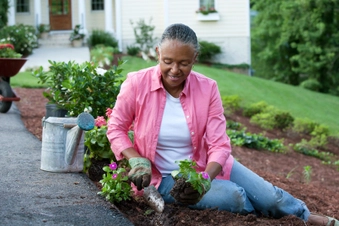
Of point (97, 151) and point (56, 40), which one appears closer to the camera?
point (97, 151)

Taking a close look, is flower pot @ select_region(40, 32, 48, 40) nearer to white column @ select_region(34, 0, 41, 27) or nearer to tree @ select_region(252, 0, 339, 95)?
white column @ select_region(34, 0, 41, 27)

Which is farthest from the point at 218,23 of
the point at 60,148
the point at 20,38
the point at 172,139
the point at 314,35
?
the point at 172,139

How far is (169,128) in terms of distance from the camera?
4469 millimetres

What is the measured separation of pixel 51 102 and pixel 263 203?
3013 mm

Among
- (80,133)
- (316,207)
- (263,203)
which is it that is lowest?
(316,207)

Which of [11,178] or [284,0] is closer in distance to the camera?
[11,178]

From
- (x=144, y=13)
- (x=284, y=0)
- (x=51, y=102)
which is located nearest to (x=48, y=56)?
(x=144, y=13)

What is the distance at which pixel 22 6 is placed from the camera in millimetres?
30000

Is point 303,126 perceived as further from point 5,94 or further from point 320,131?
point 5,94

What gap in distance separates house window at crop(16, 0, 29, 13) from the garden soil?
16.1m

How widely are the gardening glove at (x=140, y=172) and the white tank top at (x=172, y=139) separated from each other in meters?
0.30

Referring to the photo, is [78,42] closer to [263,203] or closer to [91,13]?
[91,13]

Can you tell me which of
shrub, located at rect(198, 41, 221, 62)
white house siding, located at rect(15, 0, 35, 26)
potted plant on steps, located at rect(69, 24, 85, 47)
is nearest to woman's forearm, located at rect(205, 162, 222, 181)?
shrub, located at rect(198, 41, 221, 62)

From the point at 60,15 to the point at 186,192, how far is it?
26630 mm
